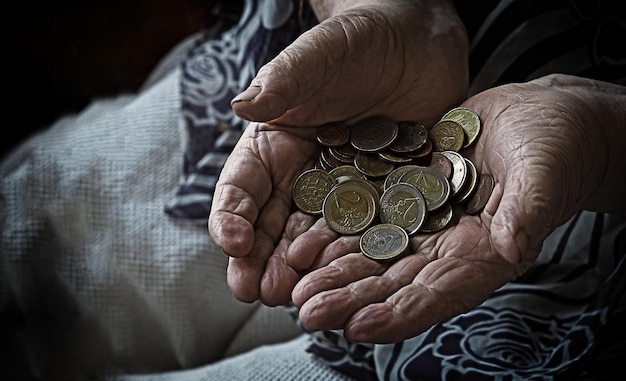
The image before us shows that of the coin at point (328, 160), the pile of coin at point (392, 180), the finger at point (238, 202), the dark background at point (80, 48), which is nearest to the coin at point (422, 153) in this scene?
the pile of coin at point (392, 180)

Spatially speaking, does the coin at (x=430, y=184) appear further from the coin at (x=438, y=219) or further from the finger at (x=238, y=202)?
the finger at (x=238, y=202)

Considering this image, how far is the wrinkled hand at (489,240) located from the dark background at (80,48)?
798 mm

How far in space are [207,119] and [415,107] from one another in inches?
16.1

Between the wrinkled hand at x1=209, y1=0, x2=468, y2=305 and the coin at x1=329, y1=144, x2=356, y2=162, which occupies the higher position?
the wrinkled hand at x1=209, y1=0, x2=468, y2=305

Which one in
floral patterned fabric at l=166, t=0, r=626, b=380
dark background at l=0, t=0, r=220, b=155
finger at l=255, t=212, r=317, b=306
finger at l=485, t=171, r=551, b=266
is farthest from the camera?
dark background at l=0, t=0, r=220, b=155

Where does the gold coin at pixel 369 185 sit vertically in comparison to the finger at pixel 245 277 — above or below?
above

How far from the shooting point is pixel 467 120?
3.33 feet

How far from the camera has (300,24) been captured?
4.11 feet

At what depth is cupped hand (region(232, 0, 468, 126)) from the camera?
1.00 meters

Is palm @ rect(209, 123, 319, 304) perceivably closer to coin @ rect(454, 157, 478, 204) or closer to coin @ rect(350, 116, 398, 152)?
coin @ rect(350, 116, 398, 152)

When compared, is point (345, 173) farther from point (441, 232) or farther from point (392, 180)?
point (441, 232)

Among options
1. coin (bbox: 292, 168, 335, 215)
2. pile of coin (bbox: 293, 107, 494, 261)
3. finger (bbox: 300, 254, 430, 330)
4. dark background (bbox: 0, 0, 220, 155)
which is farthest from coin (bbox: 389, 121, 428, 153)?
dark background (bbox: 0, 0, 220, 155)

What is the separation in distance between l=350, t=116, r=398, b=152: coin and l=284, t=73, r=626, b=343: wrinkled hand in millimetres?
141

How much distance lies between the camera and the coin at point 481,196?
917 millimetres
